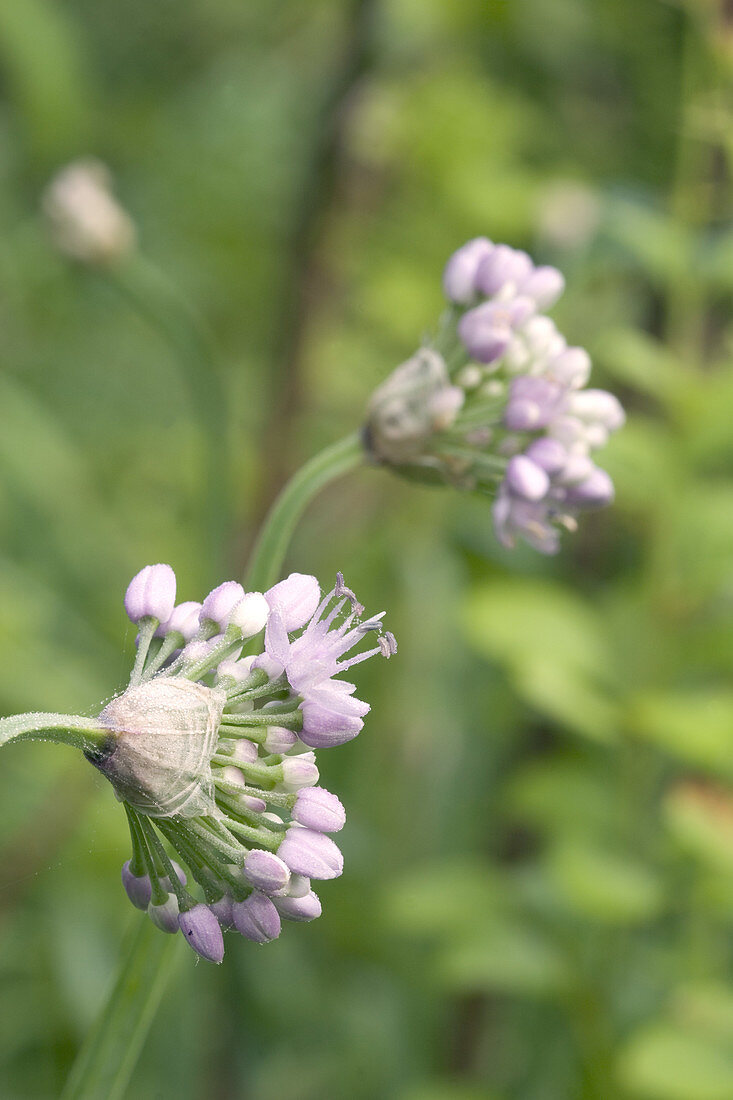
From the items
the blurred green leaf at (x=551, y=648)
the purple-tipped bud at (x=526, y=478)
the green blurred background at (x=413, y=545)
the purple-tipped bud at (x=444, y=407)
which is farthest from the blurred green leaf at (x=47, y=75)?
the purple-tipped bud at (x=526, y=478)

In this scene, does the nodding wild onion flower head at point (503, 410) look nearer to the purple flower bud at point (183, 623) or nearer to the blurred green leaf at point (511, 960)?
the purple flower bud at point (183, 623)

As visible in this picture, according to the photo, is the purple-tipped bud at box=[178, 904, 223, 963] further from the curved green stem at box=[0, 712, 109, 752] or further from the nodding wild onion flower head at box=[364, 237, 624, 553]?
the nodding wild onion flower head at box=[364, 237, 624, 553]

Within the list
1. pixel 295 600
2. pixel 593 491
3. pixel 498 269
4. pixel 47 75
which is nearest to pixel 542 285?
pixel 498 269

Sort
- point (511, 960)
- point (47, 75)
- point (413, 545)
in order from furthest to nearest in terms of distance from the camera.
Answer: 1. point (47, 75)
2. point (413, 545)
3. point (511, 960)

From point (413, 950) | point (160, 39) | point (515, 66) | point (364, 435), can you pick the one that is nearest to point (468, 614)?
point (364, 435)

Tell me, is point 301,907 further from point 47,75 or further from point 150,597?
point 47,75

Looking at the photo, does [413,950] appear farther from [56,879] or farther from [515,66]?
[515,66]
